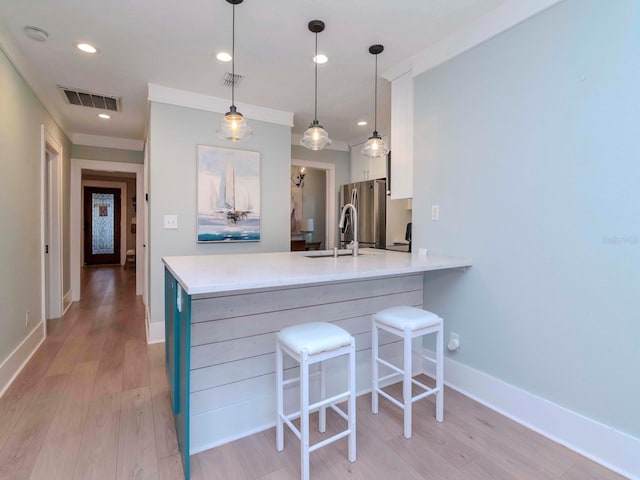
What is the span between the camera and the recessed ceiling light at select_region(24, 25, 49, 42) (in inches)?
87.5

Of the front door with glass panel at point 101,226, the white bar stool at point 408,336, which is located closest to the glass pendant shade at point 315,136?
the white bar stool at point 408,336

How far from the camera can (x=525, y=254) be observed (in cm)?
192

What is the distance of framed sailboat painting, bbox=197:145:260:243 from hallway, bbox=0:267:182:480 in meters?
1.29

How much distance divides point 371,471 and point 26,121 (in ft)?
12.2

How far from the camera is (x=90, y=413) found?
2.00 meters

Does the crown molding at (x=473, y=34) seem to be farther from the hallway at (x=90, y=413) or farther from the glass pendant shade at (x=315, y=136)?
the hallway at (x=90, y=413)

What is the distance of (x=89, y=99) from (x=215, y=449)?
3.64 metres

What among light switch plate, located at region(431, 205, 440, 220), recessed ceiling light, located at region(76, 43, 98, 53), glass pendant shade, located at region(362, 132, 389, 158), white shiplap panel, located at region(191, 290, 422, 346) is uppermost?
recessed ceiling light, located at region(76, 43, 98, 53)

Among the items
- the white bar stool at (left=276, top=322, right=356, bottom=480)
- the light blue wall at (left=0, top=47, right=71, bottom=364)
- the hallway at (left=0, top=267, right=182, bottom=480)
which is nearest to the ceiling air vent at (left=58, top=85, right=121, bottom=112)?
the light blue wall at (left=0, top=47, right=71, bottom=364)

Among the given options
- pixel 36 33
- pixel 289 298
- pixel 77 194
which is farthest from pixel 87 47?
pixel 77 194

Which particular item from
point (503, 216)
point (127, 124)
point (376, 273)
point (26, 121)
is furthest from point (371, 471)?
point (127, 124)

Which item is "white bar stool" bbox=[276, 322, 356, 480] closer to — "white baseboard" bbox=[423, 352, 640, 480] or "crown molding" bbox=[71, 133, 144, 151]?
"white baseboard" bbox=[423, 352, 640, 480]

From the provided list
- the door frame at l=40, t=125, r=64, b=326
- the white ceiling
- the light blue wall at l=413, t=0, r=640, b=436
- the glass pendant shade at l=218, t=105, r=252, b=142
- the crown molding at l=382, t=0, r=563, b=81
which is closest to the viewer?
the light blue wall at l=413, t=0, r=640, b=436

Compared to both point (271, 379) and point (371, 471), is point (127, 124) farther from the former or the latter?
point (371, 471)
